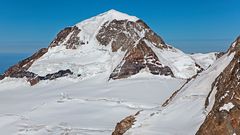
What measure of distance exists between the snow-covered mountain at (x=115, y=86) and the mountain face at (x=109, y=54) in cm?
14

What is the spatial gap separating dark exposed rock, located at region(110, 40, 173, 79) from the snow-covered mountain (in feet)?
0.04

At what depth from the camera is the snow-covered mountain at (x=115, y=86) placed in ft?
62.2

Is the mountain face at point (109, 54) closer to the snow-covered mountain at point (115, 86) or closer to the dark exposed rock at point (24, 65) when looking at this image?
the dark exposed rock at point (24, 65)

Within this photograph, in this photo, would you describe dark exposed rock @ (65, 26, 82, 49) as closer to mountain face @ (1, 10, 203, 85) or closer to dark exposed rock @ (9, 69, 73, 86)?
mountain face @ (1, 10, 203, 85)

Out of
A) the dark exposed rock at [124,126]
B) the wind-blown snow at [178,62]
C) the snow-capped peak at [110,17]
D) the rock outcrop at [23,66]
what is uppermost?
the snow-capped peak at [110,17]

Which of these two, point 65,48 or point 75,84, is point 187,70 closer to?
point 75,84

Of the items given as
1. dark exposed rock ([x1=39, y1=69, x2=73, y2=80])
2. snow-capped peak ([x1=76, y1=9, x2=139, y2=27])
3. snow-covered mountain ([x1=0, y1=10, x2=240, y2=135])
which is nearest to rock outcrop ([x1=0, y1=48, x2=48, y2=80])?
snow-covered mountain ([x1=0, y1=10, x2=240, y2=135])

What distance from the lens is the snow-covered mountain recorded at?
1895 centimetres

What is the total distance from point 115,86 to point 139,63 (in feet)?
22.8

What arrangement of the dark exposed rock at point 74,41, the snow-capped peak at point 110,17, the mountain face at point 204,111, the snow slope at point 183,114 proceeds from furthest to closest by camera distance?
the snow-capped peak at point 110,17 → the dark exposed rock at point 74,41 → the snow slope at point 183,114 → the mountain face at point 204,111

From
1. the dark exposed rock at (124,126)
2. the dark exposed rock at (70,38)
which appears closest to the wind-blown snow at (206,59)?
the dark exposed rock at (70,38)

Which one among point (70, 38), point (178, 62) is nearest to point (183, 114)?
point (178, 62)

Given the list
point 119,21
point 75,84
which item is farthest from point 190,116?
point 119,21

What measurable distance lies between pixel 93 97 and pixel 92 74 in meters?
12.6
